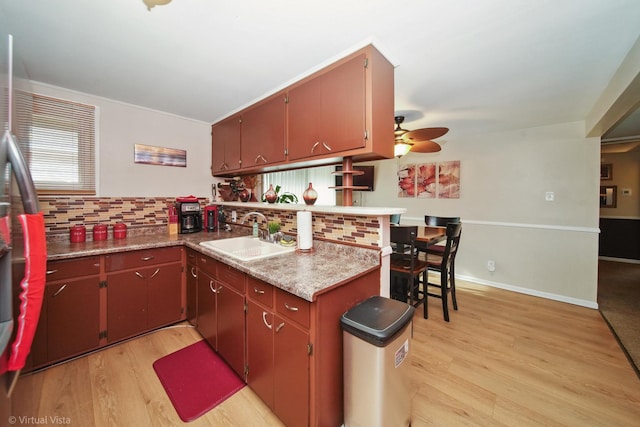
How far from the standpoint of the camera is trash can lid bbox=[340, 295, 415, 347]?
1.06 m

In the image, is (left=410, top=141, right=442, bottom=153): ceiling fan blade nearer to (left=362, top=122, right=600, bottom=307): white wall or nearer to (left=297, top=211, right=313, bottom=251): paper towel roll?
(left=362, top=122, right=600, bottom=307): white wall

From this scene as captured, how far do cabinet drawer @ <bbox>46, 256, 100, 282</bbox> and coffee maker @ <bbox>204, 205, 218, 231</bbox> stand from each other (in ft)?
3.57

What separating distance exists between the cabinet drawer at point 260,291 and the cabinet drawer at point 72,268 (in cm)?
143

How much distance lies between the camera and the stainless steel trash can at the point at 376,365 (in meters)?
1.08

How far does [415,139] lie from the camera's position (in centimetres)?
254

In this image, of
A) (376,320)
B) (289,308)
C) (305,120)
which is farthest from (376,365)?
(305,120)

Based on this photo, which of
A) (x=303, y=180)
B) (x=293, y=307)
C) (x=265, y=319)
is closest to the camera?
(x=293, y=307)

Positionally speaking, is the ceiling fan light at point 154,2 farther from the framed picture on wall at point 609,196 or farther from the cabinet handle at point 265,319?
the framed picture on wall at point 609,196

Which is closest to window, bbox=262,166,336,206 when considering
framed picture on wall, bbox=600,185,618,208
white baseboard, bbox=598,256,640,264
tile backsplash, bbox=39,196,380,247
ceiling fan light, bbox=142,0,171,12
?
tile backsplash, bbox=39,196,380,247

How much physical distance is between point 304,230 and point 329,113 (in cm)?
88

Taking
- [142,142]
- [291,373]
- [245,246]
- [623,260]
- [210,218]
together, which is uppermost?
[142,142]

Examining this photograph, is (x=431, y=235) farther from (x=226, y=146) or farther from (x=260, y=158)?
(x=226, y=146)

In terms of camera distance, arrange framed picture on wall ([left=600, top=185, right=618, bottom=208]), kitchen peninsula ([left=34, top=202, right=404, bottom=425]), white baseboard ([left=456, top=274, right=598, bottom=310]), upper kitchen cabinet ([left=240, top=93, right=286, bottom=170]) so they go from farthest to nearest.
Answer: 1. framed picture on wall ([left=600, top=185, right=618, bottom=208])
2. white baseboard ([left=456, top=274, right=598, bottom=310])
3. upper kitchen cabinet ([left=240, top=93, right=286, bottom=170])
4. kitchen peninsula ([left=34, top=202, right=404, bottom=425])

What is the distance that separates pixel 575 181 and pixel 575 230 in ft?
2.01
